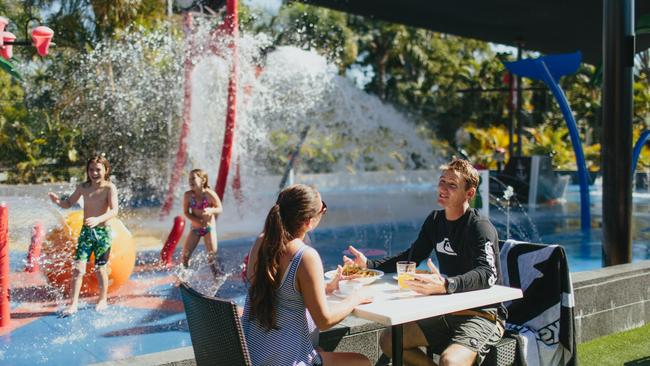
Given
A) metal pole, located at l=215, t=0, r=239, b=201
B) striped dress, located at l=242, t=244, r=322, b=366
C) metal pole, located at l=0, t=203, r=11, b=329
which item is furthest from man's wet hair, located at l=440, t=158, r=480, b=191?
metal pole, located at l=215, t=0, r=239, b=201

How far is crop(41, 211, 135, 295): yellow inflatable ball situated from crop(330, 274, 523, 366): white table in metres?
3.56

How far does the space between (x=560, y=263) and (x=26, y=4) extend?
20.7m

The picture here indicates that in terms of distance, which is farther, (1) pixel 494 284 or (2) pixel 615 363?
(2) pixel 615 363

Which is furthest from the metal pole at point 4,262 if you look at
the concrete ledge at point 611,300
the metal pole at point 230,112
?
the concrete ledge at point 611,300

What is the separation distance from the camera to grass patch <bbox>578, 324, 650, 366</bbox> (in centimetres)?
431

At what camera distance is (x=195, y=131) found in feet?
42.4

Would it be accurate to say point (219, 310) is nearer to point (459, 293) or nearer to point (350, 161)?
point (459, 293)

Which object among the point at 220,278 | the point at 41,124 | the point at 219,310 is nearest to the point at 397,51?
the point at 41,124

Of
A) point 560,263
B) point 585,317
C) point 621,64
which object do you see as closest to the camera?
point 560,263

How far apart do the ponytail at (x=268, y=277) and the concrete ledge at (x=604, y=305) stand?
1.30m

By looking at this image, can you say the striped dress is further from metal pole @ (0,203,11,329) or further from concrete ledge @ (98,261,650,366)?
metal pole @ (0,203,11,329)

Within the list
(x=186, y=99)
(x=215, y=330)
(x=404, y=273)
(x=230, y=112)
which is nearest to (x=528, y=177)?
(x=186, y=99)

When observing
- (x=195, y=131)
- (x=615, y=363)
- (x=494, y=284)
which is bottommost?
(x=615, y=363)

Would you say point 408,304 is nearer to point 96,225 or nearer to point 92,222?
point 92,222
